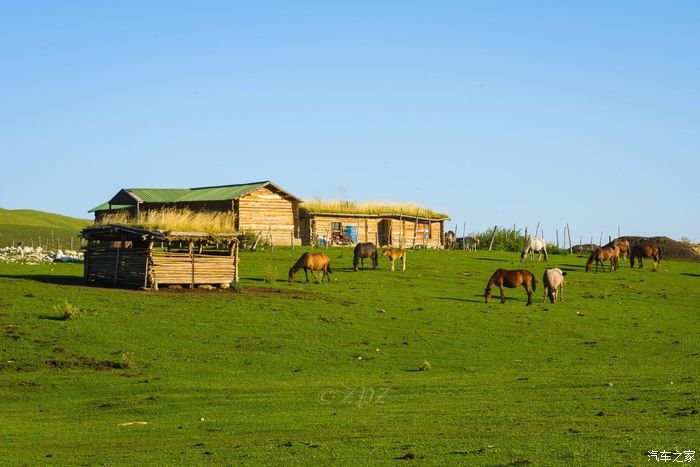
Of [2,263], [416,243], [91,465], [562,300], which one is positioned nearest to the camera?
[91,465]

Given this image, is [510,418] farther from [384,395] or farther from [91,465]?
[91,465]

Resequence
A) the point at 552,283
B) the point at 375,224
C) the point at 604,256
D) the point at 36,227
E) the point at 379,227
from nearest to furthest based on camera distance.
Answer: the point at 552,283 < the point at 604,256 < the point at 375,224 < the point at 379,227 < the point at 36,227

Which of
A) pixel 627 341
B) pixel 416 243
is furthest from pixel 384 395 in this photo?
pixel 416 243

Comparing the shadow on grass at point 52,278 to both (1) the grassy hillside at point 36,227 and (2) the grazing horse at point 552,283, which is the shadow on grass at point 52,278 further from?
(1) the grassy hillside at point 36,227

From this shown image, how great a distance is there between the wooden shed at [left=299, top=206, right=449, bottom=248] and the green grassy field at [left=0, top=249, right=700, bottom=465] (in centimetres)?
→ 2827

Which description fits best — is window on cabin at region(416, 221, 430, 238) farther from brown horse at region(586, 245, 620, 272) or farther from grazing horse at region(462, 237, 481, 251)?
brown horse at region(586, 245, 620, 272)

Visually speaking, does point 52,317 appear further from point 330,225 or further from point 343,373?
point 330,225

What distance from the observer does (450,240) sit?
89.6 m

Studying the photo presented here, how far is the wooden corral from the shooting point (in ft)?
259

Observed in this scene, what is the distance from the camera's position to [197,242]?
45750mm

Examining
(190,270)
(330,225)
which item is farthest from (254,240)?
(190,270)

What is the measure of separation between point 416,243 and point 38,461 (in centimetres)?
7176

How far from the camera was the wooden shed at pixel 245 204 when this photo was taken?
7294 centimetres

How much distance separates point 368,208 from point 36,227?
2912 inches
